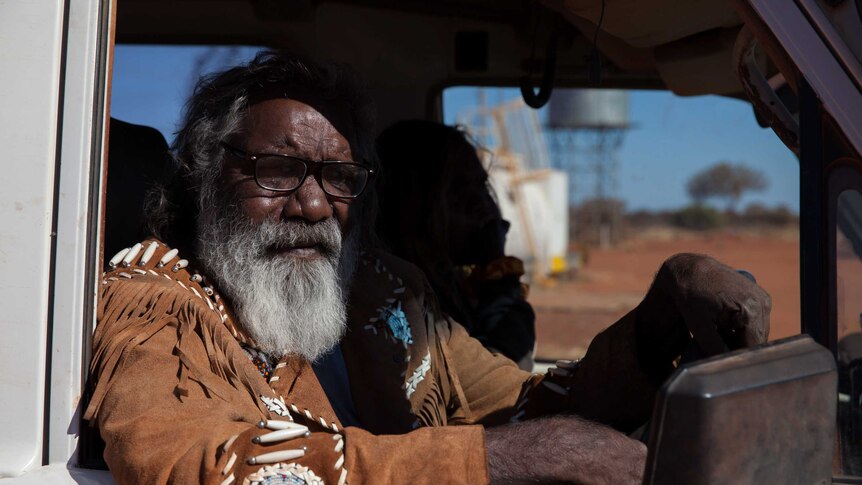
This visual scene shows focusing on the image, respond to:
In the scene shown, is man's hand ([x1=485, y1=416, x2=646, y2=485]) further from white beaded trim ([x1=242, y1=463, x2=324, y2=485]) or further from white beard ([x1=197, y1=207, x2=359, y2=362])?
white beard ([x1=197, y1=207, x2=359, y2=362])

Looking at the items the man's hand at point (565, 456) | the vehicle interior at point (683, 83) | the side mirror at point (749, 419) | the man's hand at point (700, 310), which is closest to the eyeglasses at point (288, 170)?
the vehicle interior at point (683, 83)

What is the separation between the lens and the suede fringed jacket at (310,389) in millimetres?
1564

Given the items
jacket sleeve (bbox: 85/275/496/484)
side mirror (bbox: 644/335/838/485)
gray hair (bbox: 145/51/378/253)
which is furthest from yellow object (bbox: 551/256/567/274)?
side mirror (bbox: 644/335/838/485)

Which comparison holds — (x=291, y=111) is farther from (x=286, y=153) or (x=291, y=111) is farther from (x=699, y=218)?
(x=699, y=218)

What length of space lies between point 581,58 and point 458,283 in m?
A: 1.02

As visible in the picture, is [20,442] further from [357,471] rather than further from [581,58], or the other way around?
[581,58]

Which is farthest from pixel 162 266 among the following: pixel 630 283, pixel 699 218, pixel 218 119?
pixel 699 218

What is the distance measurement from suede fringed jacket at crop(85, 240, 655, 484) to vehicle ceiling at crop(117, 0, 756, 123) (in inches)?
48.2

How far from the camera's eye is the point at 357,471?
5.12ft

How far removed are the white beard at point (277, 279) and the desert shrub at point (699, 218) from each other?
40299mm

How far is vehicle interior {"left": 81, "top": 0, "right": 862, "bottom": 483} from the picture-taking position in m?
1.17

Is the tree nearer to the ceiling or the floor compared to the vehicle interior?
nearer to the ceiling

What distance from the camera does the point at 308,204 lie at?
2.39m

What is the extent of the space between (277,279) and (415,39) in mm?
Answer: 1772
